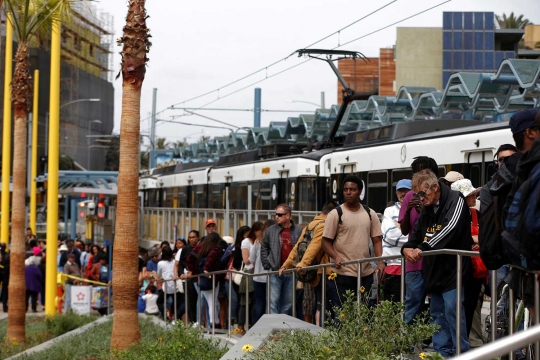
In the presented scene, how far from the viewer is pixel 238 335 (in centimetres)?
1295

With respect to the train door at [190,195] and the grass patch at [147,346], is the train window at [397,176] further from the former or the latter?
the train door at [190,195]

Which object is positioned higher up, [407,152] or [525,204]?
[407,152]

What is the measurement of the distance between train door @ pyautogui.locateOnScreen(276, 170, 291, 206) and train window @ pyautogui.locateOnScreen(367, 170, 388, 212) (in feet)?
16.2

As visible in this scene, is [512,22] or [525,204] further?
[512,22]

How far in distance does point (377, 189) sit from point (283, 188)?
5969 mm

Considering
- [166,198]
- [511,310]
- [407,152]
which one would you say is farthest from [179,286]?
[166,198]

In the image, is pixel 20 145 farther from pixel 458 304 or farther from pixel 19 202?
pixel 458 304

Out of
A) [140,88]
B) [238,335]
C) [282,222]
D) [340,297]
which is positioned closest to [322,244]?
[340,297]

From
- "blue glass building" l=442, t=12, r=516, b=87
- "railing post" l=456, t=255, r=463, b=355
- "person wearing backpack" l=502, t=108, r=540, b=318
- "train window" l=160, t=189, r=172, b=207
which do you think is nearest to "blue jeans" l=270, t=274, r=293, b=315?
"railing post" l=456, t=255, r=463, b=355

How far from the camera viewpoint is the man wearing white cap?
9398mm

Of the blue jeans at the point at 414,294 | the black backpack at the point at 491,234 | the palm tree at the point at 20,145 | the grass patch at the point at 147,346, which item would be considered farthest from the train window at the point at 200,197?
the black backpack at the point at 491,234

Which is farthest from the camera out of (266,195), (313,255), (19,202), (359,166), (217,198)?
(217,198)

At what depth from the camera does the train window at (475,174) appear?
49.4 ft

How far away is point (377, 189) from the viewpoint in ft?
61.4
